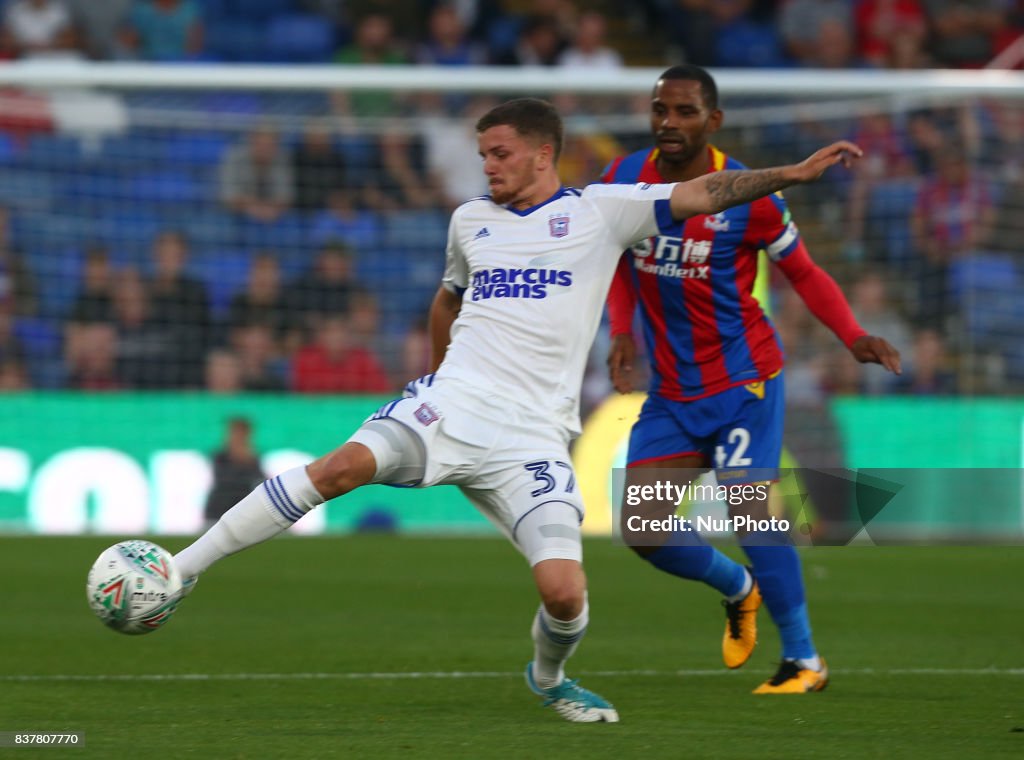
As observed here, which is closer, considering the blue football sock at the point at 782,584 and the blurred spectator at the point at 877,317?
the blue football sock at the point at 782,584

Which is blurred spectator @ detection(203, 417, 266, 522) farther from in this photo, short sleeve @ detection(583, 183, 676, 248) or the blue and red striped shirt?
short sleeve @ detection(583, 183, 676, 248)

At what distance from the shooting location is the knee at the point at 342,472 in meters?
5.16

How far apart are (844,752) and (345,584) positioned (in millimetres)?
5137

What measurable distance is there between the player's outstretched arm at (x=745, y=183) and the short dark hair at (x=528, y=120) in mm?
445

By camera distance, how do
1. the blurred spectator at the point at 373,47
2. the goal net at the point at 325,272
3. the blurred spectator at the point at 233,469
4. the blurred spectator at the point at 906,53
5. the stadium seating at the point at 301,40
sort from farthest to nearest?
the blurred spectator at the point at 906,53
the stadium seating at the point at 301,40
the blurred spectator at the point at 373,47
the goal net at the point at 325,272
the blurred spectator at the point at 233,469

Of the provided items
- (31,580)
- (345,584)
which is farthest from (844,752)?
(31,580)

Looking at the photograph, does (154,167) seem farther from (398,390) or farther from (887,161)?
(887,161)

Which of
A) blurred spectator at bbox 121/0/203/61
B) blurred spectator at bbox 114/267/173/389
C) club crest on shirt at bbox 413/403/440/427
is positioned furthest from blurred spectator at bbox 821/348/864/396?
club crest on shirt at bbox 413/403/440/427

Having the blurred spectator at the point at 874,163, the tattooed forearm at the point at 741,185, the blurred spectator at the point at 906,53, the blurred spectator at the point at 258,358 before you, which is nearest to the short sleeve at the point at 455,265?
the tattooed forearm at the point at 741,185

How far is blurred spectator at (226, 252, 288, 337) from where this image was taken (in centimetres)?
1343

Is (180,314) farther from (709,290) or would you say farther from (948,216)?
(709,290)

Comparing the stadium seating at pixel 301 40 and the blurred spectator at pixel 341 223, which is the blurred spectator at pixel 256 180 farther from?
the stadium seating at pixel 301 40

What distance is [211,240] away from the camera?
13742mm

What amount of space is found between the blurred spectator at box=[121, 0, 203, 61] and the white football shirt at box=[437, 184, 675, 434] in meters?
11.3
